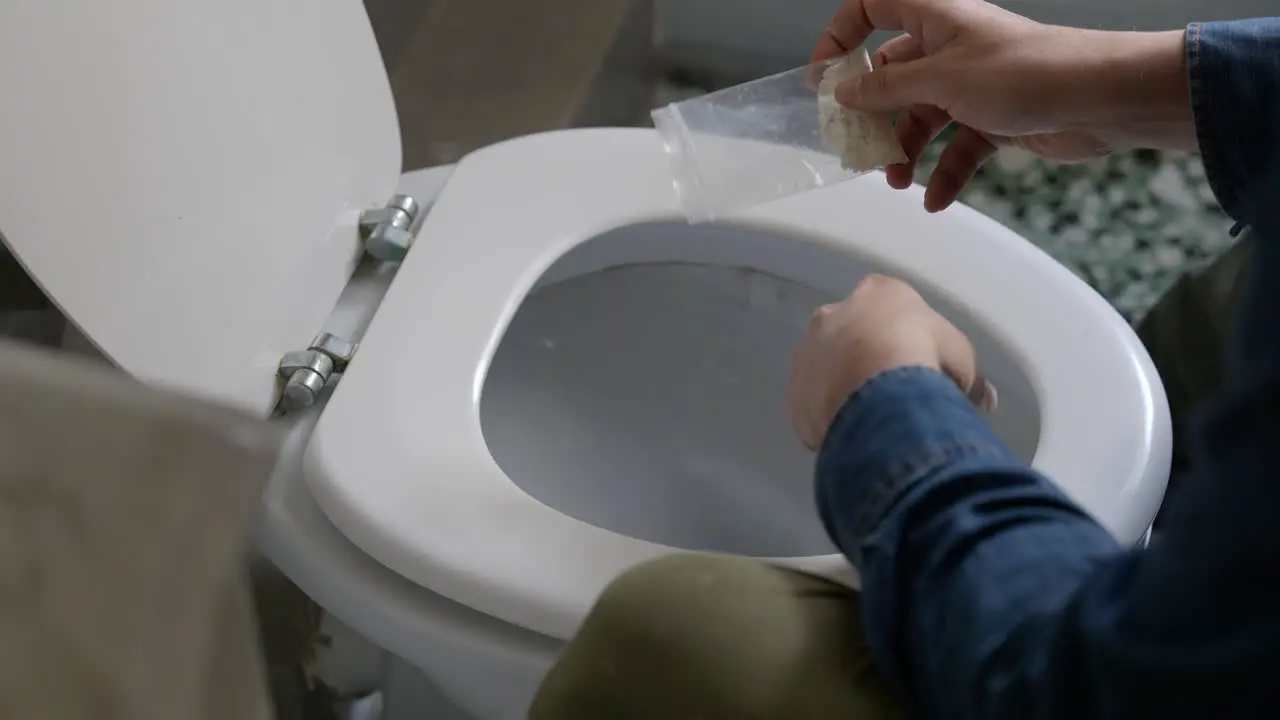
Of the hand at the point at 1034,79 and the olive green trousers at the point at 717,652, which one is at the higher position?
the hand at the point at 1034,79

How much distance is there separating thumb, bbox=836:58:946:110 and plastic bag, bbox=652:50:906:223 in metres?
0.06

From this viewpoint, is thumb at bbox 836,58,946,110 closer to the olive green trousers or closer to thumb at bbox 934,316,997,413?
thumb at bbox 934,316,997,413

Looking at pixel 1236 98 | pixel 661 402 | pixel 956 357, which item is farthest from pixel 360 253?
pixel 1236 98

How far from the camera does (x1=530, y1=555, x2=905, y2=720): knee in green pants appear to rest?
395 millimetres

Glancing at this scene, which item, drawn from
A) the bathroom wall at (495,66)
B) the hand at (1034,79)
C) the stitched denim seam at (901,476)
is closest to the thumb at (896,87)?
the hand at (1034,79)

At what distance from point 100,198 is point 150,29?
8 centimetres

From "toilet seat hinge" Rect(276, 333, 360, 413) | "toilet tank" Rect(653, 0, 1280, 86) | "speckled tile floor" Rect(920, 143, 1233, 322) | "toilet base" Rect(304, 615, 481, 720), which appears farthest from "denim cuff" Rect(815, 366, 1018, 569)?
"toilet tank" Rect(653, 0, 1280, 86)

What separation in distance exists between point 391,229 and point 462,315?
0.28ft

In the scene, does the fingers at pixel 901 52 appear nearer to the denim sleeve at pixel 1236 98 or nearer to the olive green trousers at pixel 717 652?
the denim sleeve at pixel 1236 98

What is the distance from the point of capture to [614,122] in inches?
47.1

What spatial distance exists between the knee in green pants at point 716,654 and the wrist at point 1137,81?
25 centimetres

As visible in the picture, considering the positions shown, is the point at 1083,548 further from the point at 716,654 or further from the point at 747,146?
the point at 747,146

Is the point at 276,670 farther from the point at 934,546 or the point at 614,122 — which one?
the point at 614,122

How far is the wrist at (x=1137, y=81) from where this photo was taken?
0.52 m
